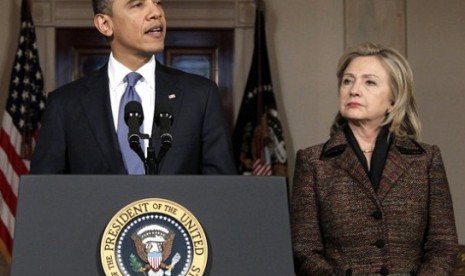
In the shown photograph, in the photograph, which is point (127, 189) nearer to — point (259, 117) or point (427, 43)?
point (259, 117)

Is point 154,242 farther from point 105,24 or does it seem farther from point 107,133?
point 105,24

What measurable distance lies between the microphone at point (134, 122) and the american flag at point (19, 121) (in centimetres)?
519

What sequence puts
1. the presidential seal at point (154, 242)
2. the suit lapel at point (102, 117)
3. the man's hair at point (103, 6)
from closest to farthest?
the presidential seal at point (154, 242) → the suit lapel at point (102, 117) → the man's hair at point (103, 6)

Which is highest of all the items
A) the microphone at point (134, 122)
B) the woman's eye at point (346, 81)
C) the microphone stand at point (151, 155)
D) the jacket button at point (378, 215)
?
the woman's eye at point (346, 81)

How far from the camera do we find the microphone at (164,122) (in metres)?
2.63

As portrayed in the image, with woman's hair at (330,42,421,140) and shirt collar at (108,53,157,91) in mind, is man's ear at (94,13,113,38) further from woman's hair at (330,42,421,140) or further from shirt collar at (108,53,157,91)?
woman's hair at (330,42,421,140)

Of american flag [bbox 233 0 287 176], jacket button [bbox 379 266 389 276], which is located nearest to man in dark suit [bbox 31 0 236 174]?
jacket button [bbox 379 266 389 276]

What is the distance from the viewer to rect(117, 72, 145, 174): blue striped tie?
3.16m

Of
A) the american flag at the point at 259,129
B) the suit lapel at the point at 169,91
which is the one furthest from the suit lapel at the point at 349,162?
the american flag at the point at 259,129

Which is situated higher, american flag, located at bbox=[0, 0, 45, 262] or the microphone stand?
american flag, located at bbox=[0, 0, 45, 262]

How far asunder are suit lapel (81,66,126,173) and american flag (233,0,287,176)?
4.70 m

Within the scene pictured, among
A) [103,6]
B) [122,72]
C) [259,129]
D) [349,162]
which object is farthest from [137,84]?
[259,129]

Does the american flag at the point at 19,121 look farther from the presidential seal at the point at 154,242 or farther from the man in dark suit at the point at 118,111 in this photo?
the presidential seal at the point at 154,242

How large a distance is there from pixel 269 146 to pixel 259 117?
10.2 inches
